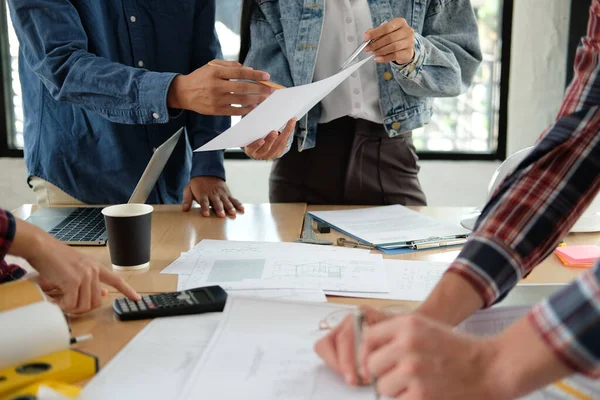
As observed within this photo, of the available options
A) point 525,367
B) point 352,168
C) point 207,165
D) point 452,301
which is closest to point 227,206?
point 207,165

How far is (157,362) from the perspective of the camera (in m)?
0.80

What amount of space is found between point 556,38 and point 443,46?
5.49ft

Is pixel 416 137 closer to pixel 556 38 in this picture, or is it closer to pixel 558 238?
pixel 556 38

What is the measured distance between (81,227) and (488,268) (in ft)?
3.34

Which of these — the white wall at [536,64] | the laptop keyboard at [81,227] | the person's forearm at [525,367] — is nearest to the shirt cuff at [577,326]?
the person's forearm at [525,367]

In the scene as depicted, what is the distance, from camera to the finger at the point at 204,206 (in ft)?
5.43

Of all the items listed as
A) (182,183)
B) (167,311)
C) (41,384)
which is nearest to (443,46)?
(182,183)

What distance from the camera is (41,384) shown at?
692mm

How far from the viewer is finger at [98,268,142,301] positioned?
97cm

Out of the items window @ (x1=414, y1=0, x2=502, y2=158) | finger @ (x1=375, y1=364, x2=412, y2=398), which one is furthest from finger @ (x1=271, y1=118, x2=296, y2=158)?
window @ (x1=414, y1=0, x2=502, y2=158)

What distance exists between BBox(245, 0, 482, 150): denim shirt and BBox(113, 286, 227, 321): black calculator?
813 mm

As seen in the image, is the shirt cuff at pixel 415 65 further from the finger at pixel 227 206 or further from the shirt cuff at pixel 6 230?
the shirt cuff at pixel 6 230

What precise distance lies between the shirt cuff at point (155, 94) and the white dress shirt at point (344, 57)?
461 mm

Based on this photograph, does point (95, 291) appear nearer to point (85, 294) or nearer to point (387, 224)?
point (85, 294)
